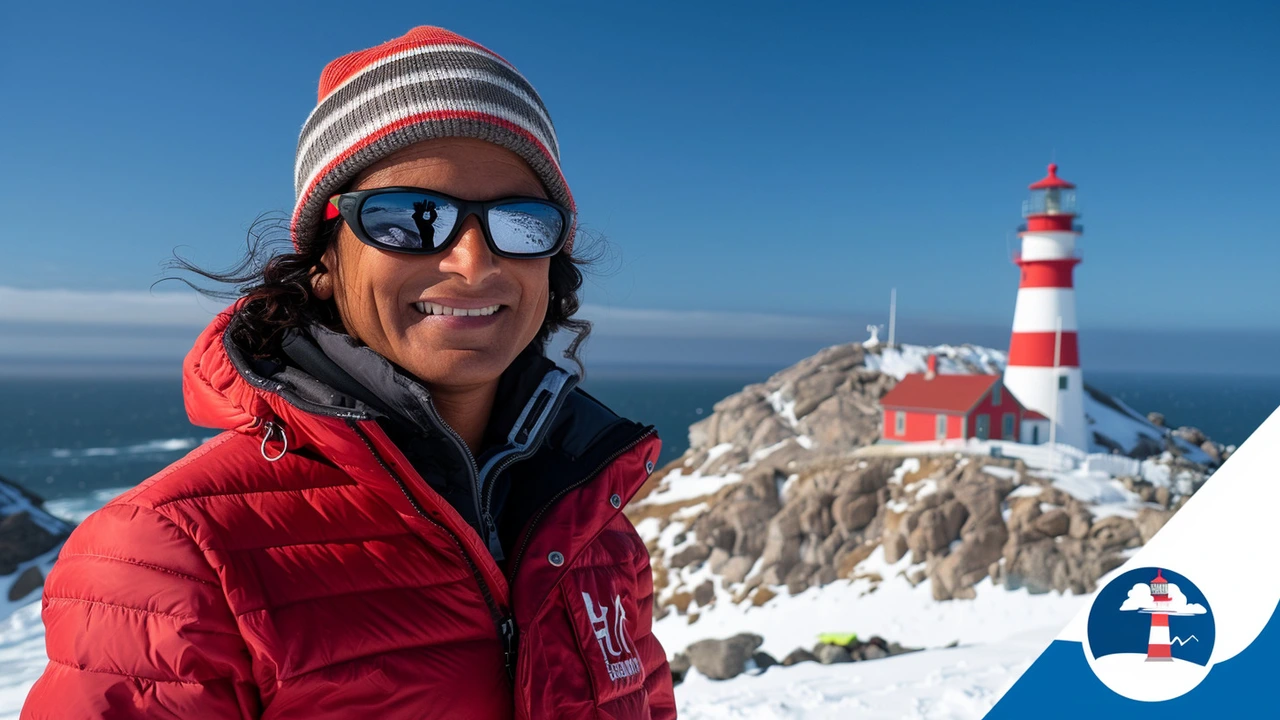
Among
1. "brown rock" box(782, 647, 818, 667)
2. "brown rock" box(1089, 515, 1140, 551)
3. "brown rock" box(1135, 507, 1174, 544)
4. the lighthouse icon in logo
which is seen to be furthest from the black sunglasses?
"brown rock" box(1135, 507, 1174, 544)

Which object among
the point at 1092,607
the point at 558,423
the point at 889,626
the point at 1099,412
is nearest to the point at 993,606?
the point at 889,626

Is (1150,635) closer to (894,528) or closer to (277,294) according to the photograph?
(277,294)

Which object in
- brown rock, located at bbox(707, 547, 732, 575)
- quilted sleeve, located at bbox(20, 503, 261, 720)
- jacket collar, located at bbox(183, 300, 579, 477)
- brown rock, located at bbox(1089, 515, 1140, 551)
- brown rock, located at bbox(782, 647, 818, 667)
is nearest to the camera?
quilted sleeve, located at bbox(20, 503, 261, 720)

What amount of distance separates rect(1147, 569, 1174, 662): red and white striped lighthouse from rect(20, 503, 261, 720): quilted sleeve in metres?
4.37

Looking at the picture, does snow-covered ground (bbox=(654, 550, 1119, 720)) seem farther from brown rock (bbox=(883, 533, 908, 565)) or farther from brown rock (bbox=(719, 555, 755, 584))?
brown rock (bbox=(719, 555, 755, 584))

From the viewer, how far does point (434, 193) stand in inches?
67.0

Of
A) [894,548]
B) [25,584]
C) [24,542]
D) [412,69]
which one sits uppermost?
[412,69]

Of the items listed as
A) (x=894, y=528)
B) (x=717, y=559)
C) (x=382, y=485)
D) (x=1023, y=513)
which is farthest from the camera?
(x=717, y=559)

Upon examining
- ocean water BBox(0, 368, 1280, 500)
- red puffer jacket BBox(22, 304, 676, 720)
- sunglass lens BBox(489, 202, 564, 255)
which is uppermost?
sunglass lens BBox(489, 202, 564, 255)

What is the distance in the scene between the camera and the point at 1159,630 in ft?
13.5

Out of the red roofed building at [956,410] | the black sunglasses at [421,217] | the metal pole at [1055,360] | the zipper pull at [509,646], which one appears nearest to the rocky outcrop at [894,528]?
the red roofed building at [956,410]

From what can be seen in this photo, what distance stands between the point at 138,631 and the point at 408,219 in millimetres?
903

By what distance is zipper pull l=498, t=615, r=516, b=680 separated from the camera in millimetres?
1706

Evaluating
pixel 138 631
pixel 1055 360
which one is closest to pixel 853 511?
pixel 1055 360
